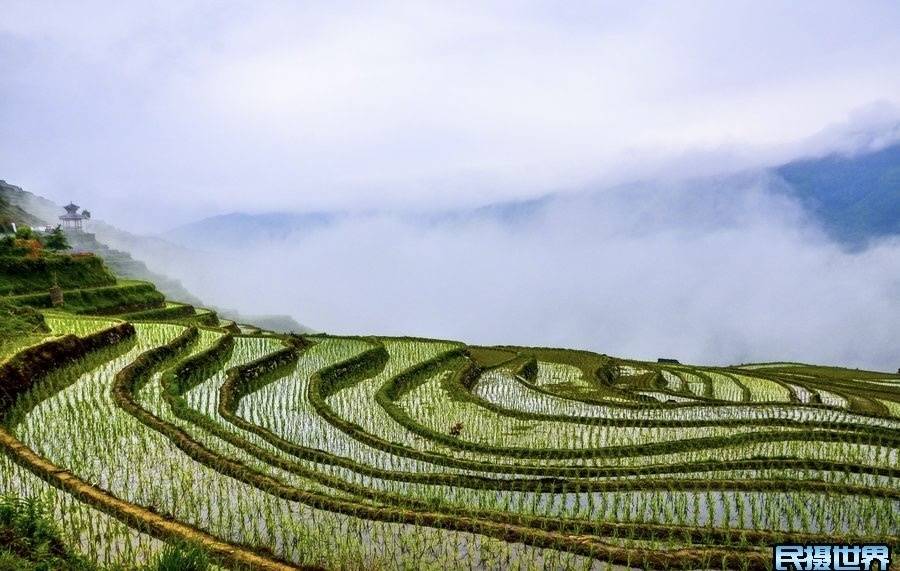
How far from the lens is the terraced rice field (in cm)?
646

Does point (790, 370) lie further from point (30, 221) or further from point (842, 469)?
point (30, 221)

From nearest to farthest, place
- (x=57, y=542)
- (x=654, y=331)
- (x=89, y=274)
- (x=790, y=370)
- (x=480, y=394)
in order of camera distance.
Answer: (x=57, y=542) → (x=480, y=394) → (x=89, y=274) → (x=790, y=370) → (x=654, y=331)

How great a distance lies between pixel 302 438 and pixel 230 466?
269 cm

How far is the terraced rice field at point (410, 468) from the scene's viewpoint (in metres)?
6.46

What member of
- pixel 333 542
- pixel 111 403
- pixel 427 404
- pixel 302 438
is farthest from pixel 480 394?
pixel 333 542

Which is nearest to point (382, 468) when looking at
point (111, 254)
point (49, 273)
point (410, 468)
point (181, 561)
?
point (410, 468)

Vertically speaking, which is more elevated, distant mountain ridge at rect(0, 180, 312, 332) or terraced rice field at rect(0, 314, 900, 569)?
distant mountain ridge at rect(0, 180, 312, 332)

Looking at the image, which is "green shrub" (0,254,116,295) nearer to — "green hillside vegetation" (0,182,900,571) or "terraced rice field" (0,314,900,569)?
"green hillside vegetation" (0,182,900,571)

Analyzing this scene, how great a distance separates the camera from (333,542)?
261 inches

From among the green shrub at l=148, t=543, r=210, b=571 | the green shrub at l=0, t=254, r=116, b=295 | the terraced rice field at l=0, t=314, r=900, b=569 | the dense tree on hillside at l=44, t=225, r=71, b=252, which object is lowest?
the green shrub at l=148, t=543, r=210, b=571

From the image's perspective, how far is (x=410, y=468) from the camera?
32.2ft

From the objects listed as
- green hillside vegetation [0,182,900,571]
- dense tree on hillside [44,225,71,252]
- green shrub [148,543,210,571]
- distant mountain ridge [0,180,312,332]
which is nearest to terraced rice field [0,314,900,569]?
green hillside vegetation [0,182,900,571]

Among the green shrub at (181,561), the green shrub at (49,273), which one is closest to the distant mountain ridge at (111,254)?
the green shrub at (49,273)

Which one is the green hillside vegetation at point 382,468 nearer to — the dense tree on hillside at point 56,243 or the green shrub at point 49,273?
the green shrub at point 49,273
